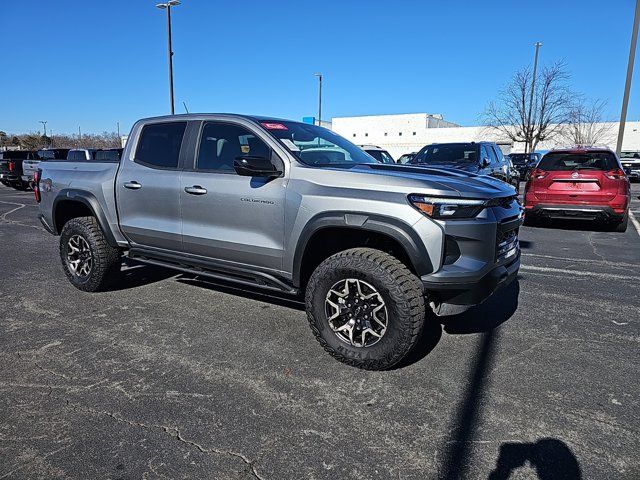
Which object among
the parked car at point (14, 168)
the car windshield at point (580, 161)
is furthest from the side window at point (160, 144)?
the parked car at point (14, 168)

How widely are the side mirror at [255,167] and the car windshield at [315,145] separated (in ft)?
0.88

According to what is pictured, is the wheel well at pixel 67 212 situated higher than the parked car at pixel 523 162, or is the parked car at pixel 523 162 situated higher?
the parked car at pixel 523 162

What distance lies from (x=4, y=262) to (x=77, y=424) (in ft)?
17.1

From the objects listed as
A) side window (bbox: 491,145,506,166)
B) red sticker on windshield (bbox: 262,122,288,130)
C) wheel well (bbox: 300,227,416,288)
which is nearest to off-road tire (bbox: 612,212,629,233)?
side window (bbox: 491,145,506,166)

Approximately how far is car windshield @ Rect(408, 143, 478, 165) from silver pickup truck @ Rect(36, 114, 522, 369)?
672 cm

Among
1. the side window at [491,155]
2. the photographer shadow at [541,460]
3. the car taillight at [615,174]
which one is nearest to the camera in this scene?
the photographer shadow at [541,460]

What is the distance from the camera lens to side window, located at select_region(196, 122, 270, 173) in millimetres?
4071

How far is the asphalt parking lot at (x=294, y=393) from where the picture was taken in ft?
7.77

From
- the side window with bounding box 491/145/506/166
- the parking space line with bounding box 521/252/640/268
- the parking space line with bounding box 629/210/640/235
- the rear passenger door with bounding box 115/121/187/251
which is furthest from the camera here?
the side window with bounding box 491/145/506/166

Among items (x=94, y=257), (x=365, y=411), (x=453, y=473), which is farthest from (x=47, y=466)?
(x=94, y=257)

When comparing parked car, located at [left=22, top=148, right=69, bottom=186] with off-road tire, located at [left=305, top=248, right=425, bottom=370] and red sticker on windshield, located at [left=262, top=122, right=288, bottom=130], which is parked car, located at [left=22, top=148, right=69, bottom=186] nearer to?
red sticker on windshield, located at [left=262, top=122, right=288, bottom=130]

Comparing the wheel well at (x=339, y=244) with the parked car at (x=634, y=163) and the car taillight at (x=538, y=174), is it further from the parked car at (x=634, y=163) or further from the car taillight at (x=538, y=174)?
the parked car at (x=634, y=163)

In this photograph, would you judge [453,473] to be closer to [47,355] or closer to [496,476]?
[496,476]

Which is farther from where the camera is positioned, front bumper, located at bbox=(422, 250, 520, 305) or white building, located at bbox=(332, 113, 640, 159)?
white building, located at bbox=(332, 113, 640, 159)
